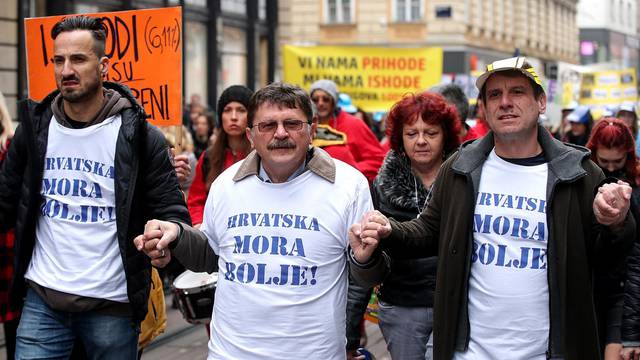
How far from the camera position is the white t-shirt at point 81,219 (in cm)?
423

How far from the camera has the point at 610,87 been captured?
21422mm

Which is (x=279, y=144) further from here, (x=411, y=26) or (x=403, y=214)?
(x=411, y=26)

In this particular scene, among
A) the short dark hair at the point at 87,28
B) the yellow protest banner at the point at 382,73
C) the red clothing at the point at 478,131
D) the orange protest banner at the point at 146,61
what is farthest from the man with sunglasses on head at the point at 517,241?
the yellow protest banner at the point at 382,73

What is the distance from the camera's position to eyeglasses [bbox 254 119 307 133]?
3684 millimetres

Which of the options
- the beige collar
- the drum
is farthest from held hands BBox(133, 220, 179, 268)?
the drum

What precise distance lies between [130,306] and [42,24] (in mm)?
1941

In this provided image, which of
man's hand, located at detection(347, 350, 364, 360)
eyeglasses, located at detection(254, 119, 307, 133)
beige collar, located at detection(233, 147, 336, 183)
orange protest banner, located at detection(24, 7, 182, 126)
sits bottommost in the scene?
man's hand, located at detection(347, 350, 364, 360)

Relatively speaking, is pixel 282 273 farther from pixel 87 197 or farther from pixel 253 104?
pixel 87 197

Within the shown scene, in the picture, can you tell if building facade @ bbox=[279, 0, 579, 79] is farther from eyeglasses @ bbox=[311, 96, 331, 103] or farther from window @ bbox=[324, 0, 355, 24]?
eyeglasses @ bbox=[311, 96, 331, 103]

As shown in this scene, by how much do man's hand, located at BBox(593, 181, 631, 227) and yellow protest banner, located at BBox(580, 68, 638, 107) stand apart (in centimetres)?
1822

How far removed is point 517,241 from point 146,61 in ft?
8.96

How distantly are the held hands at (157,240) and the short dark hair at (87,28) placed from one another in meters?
1.12

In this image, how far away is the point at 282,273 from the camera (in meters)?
3.59

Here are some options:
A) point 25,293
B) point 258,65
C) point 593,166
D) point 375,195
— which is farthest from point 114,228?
point 258,65
